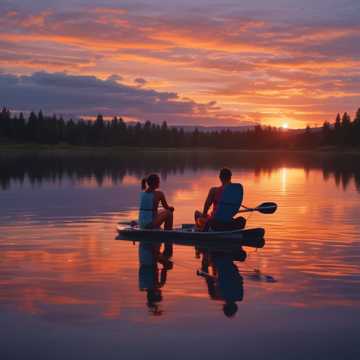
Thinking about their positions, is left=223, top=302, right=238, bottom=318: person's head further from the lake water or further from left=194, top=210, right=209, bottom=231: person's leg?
left=194, top=210, right=209, bottom=231: person's leg

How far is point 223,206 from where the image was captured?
17578 mm

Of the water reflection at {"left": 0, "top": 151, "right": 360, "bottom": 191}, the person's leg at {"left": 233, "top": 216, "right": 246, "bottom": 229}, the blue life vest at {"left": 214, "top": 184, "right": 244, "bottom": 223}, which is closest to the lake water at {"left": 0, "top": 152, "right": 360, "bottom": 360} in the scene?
the person's leg at {"left": 233, "top": 216, "right": 246, "bottom": 229}

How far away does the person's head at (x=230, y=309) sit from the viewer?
10.1 meters

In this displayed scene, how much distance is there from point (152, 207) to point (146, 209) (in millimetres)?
250

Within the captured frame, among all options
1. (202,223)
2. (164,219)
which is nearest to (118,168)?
(164,219)

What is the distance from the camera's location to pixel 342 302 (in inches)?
429

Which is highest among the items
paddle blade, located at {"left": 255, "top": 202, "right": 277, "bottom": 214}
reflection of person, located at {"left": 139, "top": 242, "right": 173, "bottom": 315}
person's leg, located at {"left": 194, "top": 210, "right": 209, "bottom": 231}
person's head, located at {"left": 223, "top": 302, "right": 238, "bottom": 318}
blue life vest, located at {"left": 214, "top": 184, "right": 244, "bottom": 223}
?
blue life vest, located at {"left": 214, "top": 184, "right": 244, "bottom": 223}

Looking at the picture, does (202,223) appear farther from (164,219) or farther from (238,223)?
(164,219)

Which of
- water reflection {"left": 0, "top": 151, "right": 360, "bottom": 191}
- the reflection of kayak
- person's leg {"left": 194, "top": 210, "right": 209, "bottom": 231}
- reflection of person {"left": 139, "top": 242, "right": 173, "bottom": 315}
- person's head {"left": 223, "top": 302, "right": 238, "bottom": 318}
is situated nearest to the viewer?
person's head {"left": 223, "top": 302, "right": 238, "bottom": 318}

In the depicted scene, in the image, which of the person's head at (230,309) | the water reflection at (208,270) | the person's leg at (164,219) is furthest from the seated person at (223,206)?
the person's head at (230,309)

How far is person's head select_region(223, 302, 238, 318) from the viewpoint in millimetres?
10078

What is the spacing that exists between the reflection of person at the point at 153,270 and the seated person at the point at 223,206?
143 centimetres

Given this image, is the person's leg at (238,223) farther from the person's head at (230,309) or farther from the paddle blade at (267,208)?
the person's head at (230,309)

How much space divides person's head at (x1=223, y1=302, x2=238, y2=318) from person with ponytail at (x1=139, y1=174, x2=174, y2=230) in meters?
7.31
